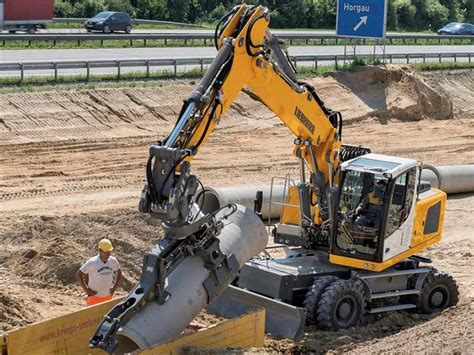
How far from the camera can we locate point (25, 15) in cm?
4700

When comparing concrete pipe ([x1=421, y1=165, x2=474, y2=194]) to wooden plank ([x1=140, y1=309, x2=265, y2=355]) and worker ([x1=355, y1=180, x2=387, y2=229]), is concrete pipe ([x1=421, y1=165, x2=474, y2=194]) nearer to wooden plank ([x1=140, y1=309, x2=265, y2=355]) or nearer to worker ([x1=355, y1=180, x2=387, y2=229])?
worker ([x1=355, y1=180, x2=387, y2=229])

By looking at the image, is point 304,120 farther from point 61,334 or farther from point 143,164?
point 143,164

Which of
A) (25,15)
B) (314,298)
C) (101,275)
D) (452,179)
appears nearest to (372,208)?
(314,298)

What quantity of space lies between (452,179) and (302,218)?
9.27 meters

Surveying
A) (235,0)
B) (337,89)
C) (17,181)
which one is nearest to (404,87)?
(337,89)

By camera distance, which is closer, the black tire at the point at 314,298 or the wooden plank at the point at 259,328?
the wooden plank at the point at 259,328

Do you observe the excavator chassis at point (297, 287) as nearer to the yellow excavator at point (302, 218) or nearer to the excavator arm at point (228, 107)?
the yellow excavator at point (302, 218)

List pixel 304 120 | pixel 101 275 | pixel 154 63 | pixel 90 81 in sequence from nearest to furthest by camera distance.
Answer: pixel 101 275, pixel 304 120, pixel 90 81, pixel 154 63

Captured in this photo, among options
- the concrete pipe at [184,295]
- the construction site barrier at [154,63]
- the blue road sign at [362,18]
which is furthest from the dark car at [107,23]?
the concrete pipe at [184,295]

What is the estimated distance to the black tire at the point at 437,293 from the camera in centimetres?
1581

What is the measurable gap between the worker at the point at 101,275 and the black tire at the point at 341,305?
292cm

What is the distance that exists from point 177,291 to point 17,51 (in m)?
27.4

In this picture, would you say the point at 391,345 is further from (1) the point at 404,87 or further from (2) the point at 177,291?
(1) the point at 404,87

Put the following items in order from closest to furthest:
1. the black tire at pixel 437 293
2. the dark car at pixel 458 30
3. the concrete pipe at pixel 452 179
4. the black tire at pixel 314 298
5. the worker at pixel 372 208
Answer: the black tire at pixel 314 298, the worker at pixel 372 208, the black tire at pixel 437 293, the concrete pipe at pixel 452 179, the dark car at pixel 458 30
